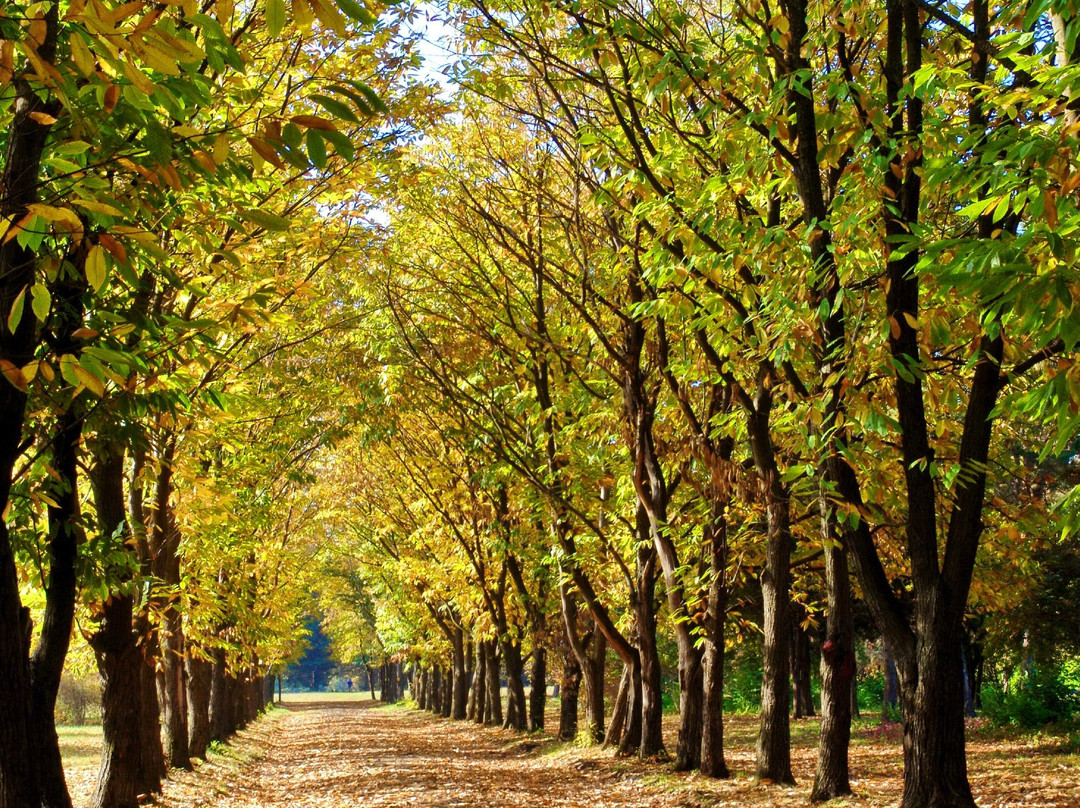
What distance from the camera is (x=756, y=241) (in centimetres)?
730

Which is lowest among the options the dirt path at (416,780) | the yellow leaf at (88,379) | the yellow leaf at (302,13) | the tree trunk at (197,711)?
the dirt path at (416,780)

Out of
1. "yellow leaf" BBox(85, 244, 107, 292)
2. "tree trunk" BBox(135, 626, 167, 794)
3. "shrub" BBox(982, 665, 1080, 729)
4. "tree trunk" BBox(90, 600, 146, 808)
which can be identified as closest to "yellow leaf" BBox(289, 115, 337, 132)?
"yellow leaf" BBox(85, 244, 107, 292)

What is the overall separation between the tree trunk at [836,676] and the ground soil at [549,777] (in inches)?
18.4

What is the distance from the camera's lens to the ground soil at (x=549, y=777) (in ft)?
39.4

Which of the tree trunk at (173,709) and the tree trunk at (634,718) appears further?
the tree trunk at (173,709)

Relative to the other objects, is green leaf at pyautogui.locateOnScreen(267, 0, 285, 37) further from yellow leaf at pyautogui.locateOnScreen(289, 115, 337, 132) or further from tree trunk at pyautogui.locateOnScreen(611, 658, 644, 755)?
tree trunk at pyautogui.locateOnScreen(611, 658, 644, 755)

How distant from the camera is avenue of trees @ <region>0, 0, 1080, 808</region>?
453 centimetres

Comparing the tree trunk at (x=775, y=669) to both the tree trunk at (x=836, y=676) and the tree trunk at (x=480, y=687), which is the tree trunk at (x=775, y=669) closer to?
the tree trunk at (x=836, y=676)

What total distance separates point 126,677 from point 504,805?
20.0ft

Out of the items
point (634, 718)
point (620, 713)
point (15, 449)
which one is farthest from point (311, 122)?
point (620, 713)

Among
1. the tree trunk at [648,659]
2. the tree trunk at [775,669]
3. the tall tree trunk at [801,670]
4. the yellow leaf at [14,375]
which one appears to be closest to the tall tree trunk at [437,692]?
the tall tree trunk at [801,670]

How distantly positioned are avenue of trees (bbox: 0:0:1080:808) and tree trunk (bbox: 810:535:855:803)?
65mm

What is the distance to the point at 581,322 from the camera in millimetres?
15039

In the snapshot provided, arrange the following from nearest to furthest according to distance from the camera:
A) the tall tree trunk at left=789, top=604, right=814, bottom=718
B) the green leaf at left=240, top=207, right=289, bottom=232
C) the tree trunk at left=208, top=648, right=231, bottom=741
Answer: the green leaf at left=240, top=207, right=289, bottom=232
the tree trunk at left=208, top=648, right=231, bottom=741
the tall tree trunk at left=789, top=604, right=814, bottom=718
